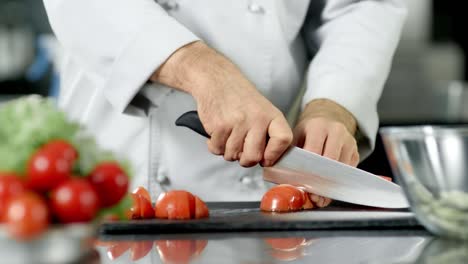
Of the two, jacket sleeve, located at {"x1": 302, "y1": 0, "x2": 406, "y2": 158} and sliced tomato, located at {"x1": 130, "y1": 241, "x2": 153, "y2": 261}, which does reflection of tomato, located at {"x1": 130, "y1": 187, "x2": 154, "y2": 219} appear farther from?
jacket sleeve, located at {"x1": 302, "y1": 0, "x2": 406, "y2": 158}

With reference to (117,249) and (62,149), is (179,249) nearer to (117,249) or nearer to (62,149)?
(117,249)

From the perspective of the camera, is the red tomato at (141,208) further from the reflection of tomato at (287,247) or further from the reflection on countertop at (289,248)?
the reflection of tomato at (287,247)

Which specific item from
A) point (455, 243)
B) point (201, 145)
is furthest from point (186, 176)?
point (455, 243)

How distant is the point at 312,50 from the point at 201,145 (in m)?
0.35

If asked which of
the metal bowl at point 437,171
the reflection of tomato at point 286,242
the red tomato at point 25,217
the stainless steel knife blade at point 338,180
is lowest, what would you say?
the stainless steel knife blade at point 338,180

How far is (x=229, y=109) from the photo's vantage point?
110 cm

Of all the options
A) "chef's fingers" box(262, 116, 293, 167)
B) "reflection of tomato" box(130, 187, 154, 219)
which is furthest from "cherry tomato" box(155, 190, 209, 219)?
"chef's fingers" box(262, 116, 293, 167)

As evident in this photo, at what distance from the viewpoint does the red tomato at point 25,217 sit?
540 mm

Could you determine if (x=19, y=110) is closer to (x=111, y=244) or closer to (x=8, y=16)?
(x=111, y=244)

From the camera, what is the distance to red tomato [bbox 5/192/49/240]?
1.77 ft

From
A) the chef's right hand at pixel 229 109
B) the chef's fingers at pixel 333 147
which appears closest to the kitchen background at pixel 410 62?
the chef's fingers at pixel 333 147

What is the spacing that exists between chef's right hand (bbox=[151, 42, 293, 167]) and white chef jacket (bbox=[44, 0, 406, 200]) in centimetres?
12

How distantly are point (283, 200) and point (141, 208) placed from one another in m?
0.20

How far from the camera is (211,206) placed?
4.12ft
